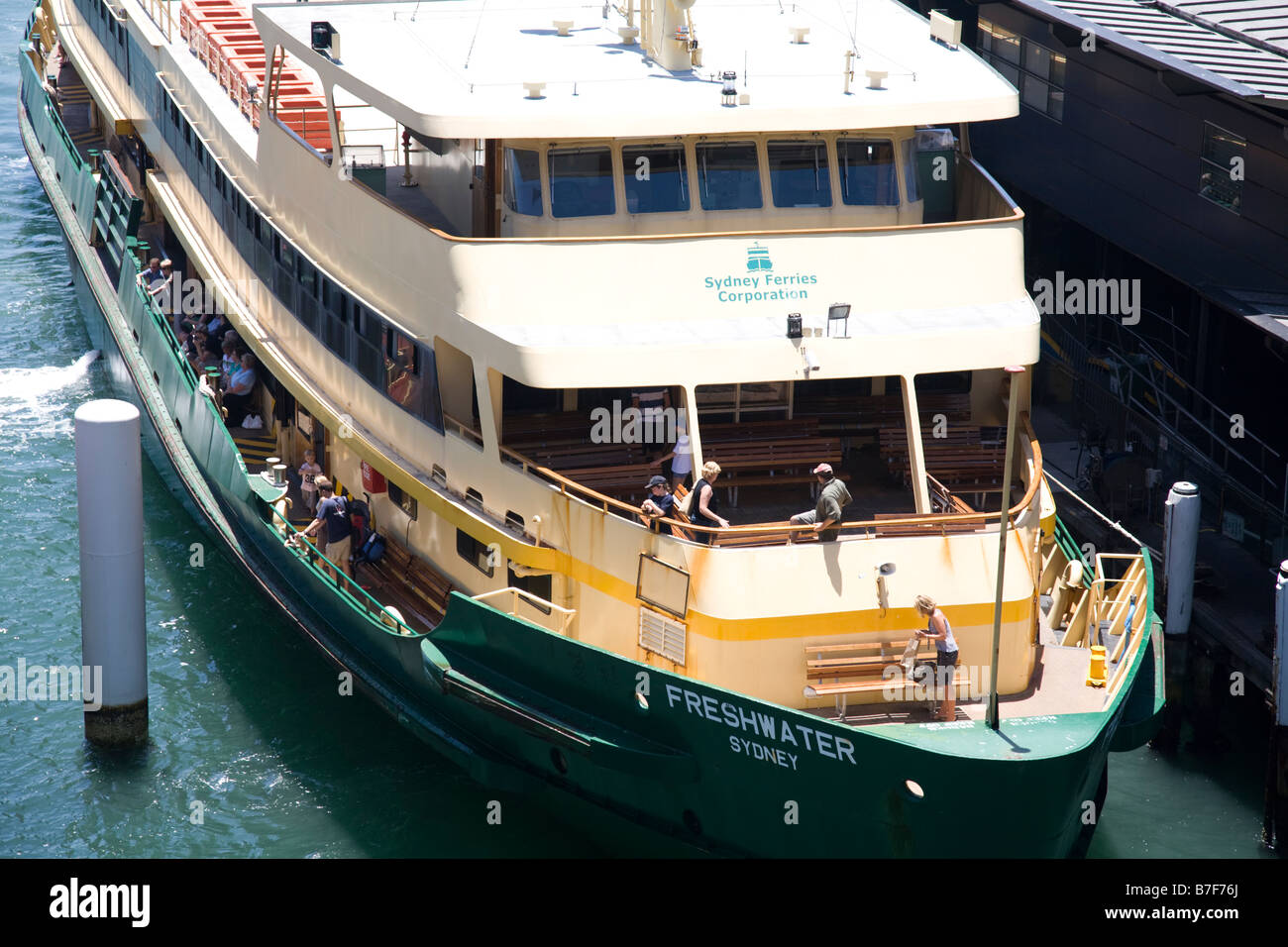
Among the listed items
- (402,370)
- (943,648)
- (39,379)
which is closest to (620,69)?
(402,370)

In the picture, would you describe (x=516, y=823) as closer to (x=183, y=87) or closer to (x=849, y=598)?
(x=849, y=598)

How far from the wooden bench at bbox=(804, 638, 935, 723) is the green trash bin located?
672 centimetres

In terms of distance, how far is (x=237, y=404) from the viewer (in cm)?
2467

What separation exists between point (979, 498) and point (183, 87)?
48.1 ft

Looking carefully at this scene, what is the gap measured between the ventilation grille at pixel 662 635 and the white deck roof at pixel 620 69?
476 cm

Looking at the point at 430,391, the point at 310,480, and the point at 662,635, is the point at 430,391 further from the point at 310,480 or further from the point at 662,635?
the point at 662,635

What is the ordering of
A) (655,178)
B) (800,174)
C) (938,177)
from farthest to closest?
(938,177) < (800,174) < (655,178)

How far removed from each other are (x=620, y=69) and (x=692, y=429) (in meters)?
4.75

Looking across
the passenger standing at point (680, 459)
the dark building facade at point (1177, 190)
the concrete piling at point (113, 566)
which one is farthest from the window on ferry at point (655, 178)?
the dark building facade at point (1177, 190)

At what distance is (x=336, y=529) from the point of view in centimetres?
2044

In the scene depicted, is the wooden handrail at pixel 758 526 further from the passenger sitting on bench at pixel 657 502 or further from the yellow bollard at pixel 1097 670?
the yellow bollard at pixel 1097 670
